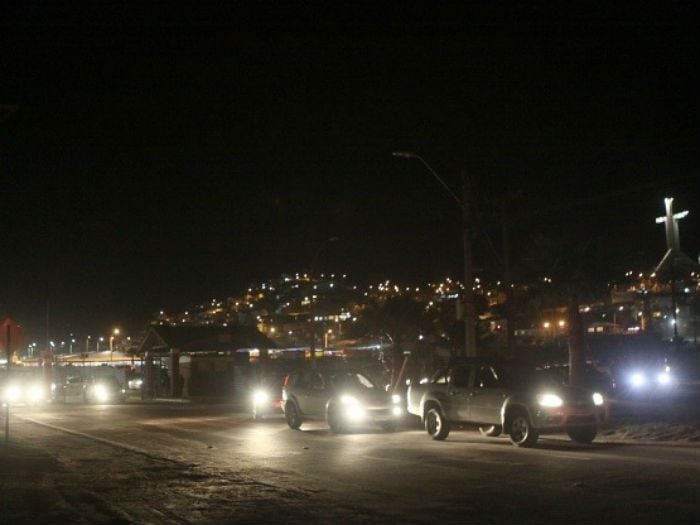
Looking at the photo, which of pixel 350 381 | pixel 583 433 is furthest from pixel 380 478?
pixel 350 381

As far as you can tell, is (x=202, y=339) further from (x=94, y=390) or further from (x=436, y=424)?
(x=436, y=424)

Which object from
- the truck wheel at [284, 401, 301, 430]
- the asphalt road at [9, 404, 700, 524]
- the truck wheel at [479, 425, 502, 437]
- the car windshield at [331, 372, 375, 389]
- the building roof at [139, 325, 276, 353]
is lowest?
the asphalt road at [9, 404, 700, 524]

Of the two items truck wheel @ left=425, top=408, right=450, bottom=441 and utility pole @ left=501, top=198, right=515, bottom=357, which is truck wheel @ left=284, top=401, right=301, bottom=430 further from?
utility pole @ left=501, top=198, right=515, bottom=357

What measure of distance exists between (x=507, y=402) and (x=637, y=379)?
68.9 ft

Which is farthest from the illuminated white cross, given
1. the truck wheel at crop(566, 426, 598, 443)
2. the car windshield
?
the truck wheel at crop(566, 426, 598, 443)

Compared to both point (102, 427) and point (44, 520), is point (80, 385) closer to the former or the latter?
point (102, 427)

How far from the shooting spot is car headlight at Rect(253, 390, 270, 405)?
3036 centimetres

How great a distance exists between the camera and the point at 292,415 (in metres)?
26.2

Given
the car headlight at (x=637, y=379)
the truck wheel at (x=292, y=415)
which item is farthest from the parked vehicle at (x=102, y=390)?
the car headlight at (x=637, y=379)

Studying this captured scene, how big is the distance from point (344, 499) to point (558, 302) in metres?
24.6

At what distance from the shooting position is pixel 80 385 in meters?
48.4

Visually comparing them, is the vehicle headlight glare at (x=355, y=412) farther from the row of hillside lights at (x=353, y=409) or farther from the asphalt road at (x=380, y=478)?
the asphalt road at (x=380, y=478)

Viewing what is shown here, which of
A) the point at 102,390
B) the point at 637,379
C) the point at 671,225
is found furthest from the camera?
the point at 671,225

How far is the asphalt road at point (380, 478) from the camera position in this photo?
11.4m
